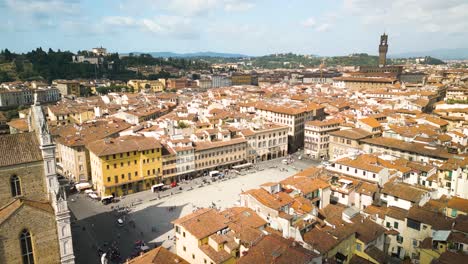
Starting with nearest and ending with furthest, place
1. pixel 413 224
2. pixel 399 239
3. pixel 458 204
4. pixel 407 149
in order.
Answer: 1. pixel 413 224
2. pixel 399 239
3. pixel 458 204
4. pixel 407 149

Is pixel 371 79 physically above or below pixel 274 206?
above

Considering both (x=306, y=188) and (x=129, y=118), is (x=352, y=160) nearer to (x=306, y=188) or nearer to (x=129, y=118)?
(x=306, y=188)

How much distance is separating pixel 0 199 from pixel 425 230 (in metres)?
31.2

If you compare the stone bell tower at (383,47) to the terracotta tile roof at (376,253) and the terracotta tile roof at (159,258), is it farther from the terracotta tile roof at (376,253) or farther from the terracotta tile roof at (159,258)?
the terracotta tile roof at (159,258)

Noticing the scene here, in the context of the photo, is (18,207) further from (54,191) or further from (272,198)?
(272,198)

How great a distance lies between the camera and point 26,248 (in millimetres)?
24750

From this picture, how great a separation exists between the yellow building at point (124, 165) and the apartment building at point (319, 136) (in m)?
28.1

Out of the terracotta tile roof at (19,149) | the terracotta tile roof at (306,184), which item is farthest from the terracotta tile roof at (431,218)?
the terracotta tile roof at (19,149)

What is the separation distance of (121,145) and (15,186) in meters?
23.1

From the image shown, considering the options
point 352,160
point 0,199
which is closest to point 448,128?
point 352,160

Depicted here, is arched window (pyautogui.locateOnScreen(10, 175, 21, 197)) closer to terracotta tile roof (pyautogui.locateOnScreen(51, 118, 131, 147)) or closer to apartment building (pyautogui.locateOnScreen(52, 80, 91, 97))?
terracotta tile roof (pyautogui.locateOnScreen(51, 118, 131, 147))

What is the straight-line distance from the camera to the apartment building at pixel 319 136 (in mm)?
63750

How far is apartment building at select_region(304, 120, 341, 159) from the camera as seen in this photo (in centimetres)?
6375

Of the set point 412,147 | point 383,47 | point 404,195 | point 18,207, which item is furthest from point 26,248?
point 383,47
